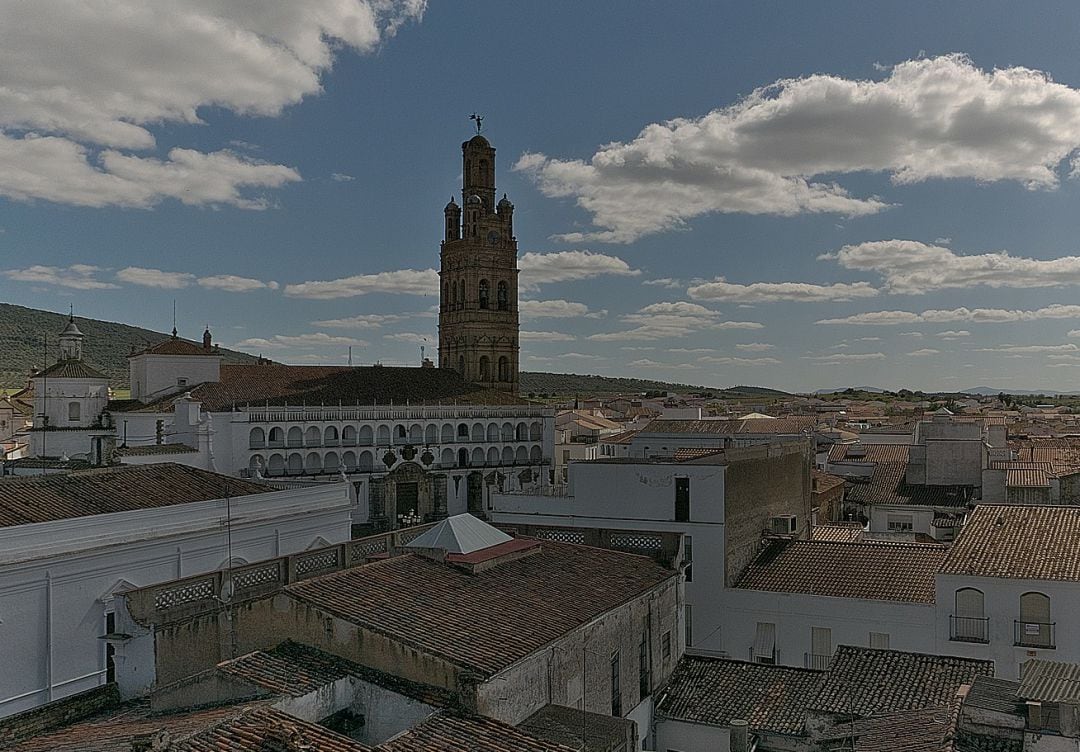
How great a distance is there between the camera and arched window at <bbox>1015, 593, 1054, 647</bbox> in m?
20.1

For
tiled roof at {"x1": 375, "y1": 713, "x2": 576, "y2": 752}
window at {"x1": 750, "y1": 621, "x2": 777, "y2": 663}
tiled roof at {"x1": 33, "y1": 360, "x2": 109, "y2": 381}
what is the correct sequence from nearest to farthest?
tiled roof at {"x1": 375, "y1": 713, "x2": 576, "y2": 752} → window at {"x1": 750, "y1": 621, "x2": 777, "y2": 663} → tiled roof at {"x1": 33, "y1": 360, "x2": 109, "y2": 381}

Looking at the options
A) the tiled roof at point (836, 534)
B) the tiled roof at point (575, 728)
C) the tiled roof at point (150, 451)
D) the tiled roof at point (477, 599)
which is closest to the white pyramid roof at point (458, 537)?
the tiled roof at point (477, 599)

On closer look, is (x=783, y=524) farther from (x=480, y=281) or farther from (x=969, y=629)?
(x=480, y=281)

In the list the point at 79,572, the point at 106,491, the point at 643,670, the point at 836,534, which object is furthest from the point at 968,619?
the point at 106,491

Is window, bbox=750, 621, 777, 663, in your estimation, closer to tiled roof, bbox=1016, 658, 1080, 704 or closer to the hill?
tiled roof, bbox=1016, 658, 1080, 704

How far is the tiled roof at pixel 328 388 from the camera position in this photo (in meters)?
55.3

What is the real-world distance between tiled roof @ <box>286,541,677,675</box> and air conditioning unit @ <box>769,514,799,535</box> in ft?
32.2

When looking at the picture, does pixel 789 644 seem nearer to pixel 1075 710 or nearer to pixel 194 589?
pixel 1075 710

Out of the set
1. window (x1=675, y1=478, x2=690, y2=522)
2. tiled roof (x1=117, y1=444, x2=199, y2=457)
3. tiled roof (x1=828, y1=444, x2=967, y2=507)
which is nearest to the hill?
tiled roof (x1=117, y1=444, x2=199, y2=457)

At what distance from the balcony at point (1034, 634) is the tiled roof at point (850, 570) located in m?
2.01

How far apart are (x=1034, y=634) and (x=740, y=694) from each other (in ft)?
24.0

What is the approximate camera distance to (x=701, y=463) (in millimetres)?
24859

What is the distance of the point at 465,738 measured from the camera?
11625 millimetres

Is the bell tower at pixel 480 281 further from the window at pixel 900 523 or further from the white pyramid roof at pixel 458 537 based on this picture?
the white pyramid roof at pixel 458 537
